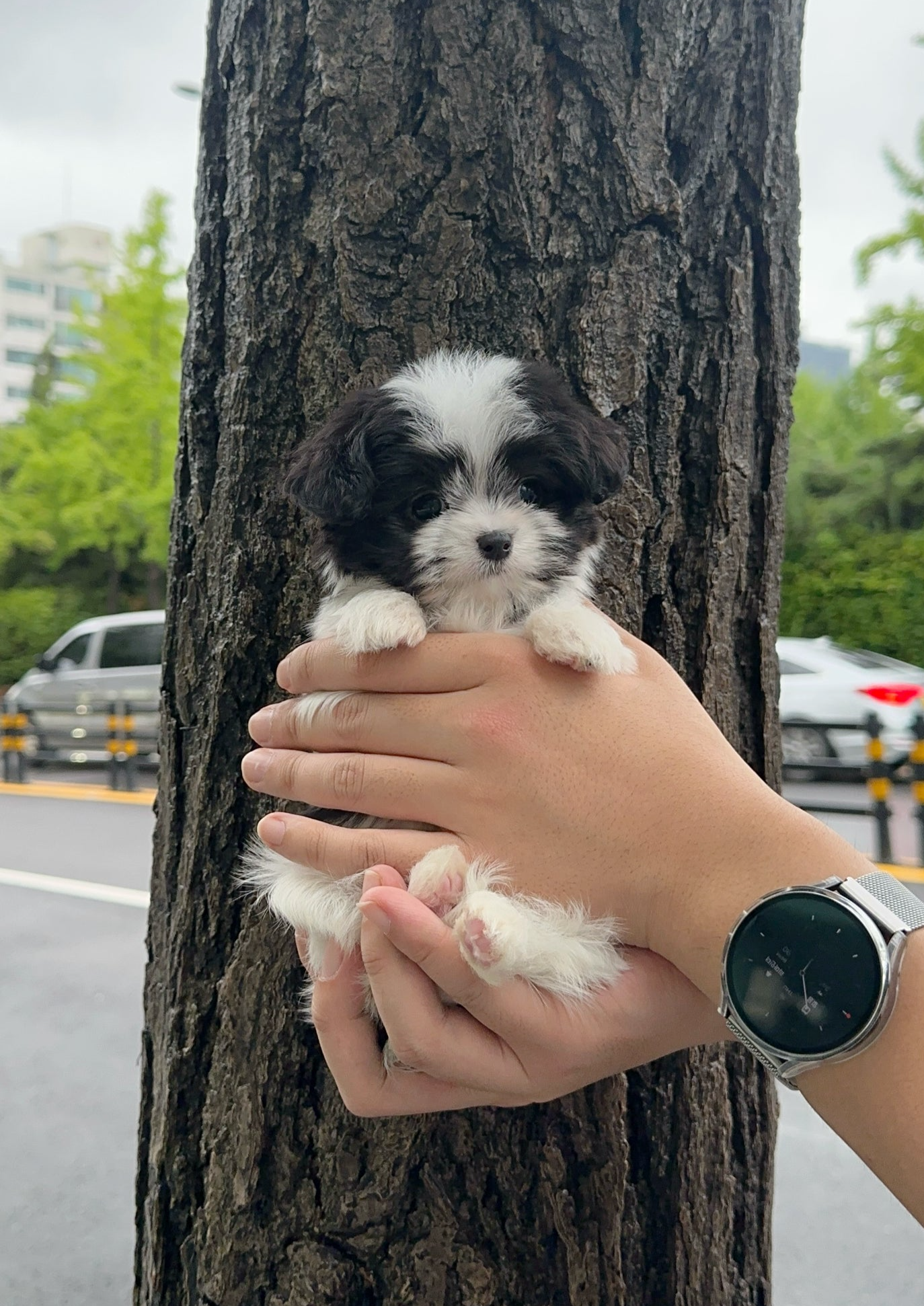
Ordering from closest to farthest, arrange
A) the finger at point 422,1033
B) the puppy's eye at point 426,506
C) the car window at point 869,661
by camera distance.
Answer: the finger at point 422,1033 → the puppy's eye at point 426,506 → the car window at point 869,661

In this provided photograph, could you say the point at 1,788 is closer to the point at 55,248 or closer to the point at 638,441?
the point at 638,441

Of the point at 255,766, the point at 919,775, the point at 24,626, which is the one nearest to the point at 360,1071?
the point at 255,766

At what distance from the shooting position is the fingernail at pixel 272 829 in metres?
1.52

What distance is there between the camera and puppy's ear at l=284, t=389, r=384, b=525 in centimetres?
160

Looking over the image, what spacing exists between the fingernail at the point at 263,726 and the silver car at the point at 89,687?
11.3 m

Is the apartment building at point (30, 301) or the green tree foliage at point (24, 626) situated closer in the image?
the green tree foliage at point (24, 626)

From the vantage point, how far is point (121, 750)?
37.8ft

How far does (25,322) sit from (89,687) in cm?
6417

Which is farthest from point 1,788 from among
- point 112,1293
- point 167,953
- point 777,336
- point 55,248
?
point 55,248

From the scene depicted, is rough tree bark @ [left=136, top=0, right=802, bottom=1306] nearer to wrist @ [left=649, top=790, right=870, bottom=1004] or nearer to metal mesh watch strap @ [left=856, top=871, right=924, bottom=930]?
wrist @ [left=649, top=790, right=870, bottom=1004]

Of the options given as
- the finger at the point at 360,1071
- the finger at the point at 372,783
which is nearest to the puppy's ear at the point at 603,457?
the finger at the point at 372,783

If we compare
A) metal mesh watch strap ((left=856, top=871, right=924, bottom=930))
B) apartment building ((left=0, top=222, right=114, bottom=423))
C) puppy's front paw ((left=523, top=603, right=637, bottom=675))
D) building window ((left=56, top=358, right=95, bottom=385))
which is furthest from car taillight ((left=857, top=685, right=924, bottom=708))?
apartment building ((left=0, top=222, right=114, bottom=423))

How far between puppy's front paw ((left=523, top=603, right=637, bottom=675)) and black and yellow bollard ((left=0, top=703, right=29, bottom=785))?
1204 centimetres

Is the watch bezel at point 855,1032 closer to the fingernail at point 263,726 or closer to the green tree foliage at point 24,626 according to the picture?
the fingernail at point 263,726
